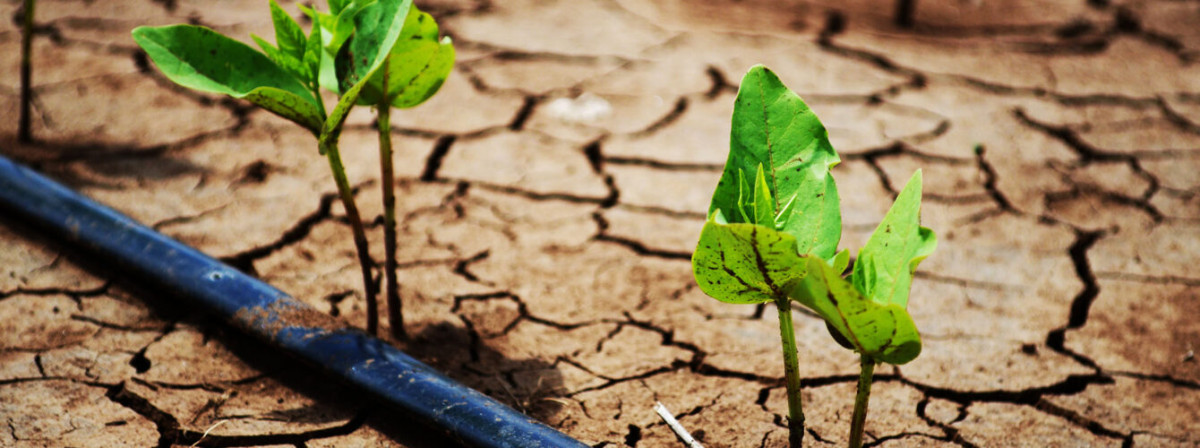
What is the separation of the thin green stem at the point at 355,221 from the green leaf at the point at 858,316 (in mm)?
698

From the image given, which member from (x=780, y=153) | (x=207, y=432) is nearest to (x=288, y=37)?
(x=207, y=432)

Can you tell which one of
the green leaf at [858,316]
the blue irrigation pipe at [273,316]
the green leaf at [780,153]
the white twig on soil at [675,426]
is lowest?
the white twig on soil at [675,426]

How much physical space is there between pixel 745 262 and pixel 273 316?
2.96 feet

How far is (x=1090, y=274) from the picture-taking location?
6.68ft

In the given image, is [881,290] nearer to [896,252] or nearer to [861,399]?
[896,252]

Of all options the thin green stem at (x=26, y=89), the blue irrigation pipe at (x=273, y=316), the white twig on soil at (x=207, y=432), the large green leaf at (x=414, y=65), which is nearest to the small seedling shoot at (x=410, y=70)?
the large green leaf at (x=414, y=65)

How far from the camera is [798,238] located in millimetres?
1090

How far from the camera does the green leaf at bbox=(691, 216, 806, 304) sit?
0.99 meters

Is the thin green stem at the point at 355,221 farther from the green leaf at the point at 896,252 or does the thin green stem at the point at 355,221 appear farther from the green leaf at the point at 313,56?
the green leaf at the point at 896,252

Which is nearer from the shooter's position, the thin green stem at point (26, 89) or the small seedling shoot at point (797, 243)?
the small seedling shoot at point (797, 243)

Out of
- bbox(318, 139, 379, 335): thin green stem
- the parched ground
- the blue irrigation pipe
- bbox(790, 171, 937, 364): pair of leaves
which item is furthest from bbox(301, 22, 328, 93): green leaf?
bbox(790, 171, 937, 364): pair of leaves

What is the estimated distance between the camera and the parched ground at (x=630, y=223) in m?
1.54

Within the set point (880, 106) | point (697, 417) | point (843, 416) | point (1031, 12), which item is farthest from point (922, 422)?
point (1031, 12)

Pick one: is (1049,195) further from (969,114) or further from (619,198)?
(619,198)
